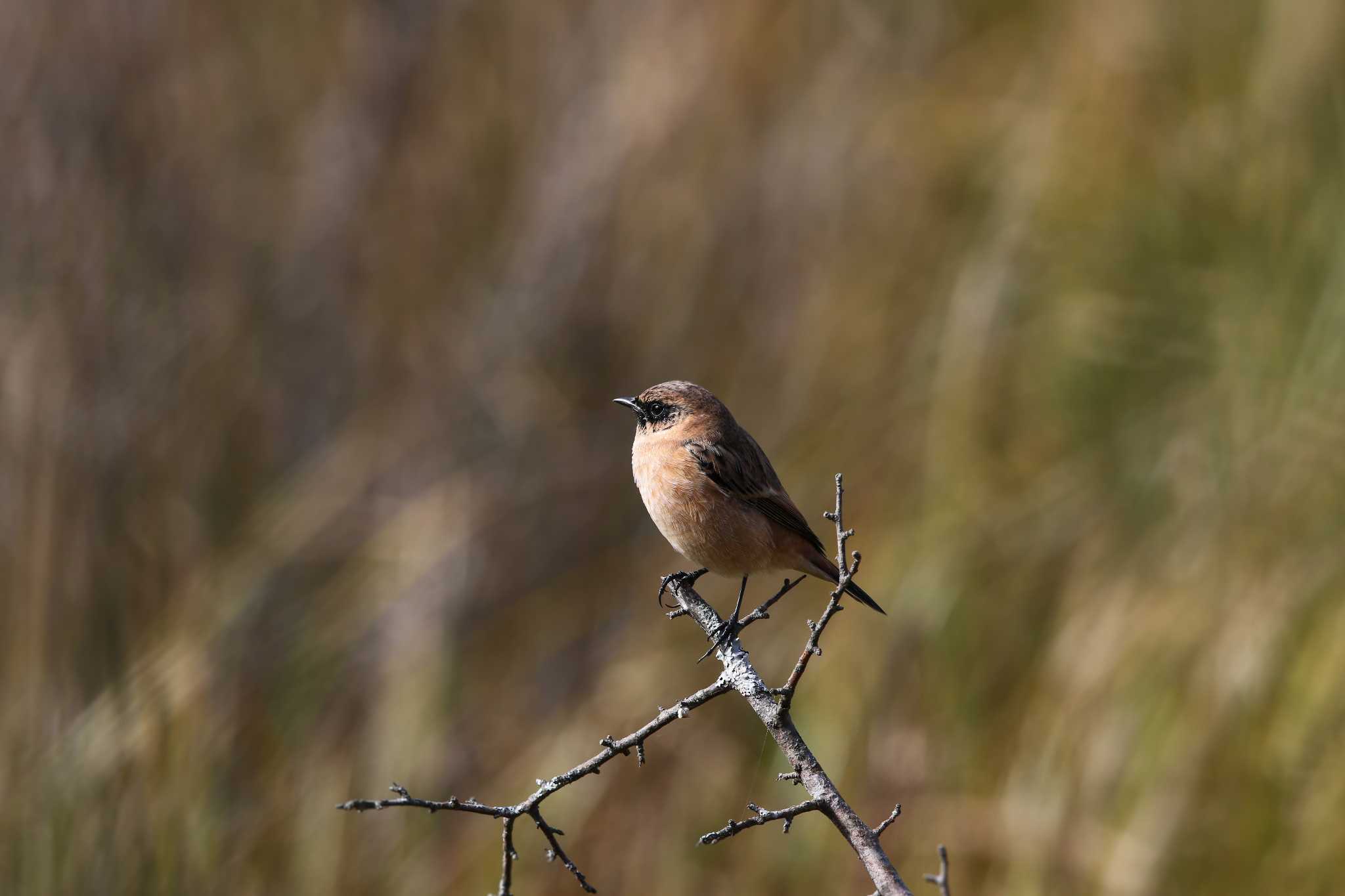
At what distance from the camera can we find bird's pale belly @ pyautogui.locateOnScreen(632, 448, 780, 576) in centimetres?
248

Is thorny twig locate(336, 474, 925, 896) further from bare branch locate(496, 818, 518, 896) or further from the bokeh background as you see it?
the bokeh background

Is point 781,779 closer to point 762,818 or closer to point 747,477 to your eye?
point 762,818

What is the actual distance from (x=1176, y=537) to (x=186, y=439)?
3.55 m

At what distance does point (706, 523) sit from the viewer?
2479mm

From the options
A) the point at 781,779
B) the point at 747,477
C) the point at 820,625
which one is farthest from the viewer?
the point at 747,477

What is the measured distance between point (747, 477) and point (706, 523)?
0.62 feet

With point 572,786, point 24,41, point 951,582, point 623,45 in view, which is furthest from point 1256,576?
point 24,41

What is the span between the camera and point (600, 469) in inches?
201

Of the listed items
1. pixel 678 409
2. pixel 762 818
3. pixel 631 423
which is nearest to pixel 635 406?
pixel 678 409

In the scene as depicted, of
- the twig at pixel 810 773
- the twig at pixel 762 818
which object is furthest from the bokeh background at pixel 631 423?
the twig at pixel 762 818

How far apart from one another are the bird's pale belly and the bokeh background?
3.93ft

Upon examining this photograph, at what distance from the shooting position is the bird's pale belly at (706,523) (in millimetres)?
2479

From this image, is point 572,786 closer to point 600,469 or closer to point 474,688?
point 474,688

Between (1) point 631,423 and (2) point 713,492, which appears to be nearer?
(2) point 713,492
